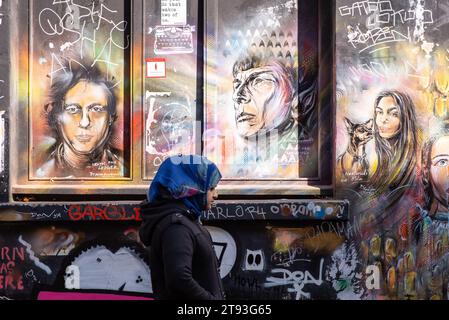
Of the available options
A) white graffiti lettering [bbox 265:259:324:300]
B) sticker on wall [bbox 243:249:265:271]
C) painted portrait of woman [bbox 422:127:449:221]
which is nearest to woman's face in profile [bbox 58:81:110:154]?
sticker on wall [bbox 243:249:265:271]

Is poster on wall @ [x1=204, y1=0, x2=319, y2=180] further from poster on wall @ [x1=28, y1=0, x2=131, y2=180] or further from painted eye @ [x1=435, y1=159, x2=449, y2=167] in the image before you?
painted eye @ [x1=435, y1=159, x2=449, y2=167]

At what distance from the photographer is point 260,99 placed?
673 cm

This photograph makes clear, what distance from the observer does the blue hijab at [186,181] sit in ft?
11.3

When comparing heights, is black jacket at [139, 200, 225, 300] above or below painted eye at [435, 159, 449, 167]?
below

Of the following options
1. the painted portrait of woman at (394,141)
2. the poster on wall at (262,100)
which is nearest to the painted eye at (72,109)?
the poster on wall at (262,100)

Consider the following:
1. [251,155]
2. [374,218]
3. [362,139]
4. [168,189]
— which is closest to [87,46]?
[251,155]

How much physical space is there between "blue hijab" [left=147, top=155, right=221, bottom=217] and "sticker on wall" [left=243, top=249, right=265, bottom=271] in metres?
2.97

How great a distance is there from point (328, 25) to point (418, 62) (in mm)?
932

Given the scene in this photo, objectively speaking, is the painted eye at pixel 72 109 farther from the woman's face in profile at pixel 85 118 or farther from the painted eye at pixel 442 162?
the painted eye at pixel 442 162

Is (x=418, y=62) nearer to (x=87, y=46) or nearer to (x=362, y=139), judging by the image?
(x=362, y=139)

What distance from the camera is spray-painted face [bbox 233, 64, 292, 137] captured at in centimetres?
673

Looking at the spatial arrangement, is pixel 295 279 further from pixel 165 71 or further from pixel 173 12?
pixel 173 12

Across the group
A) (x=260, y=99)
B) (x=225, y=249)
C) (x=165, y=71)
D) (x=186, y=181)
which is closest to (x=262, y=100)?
(x=260, y=99)

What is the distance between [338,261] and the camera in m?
6.43
